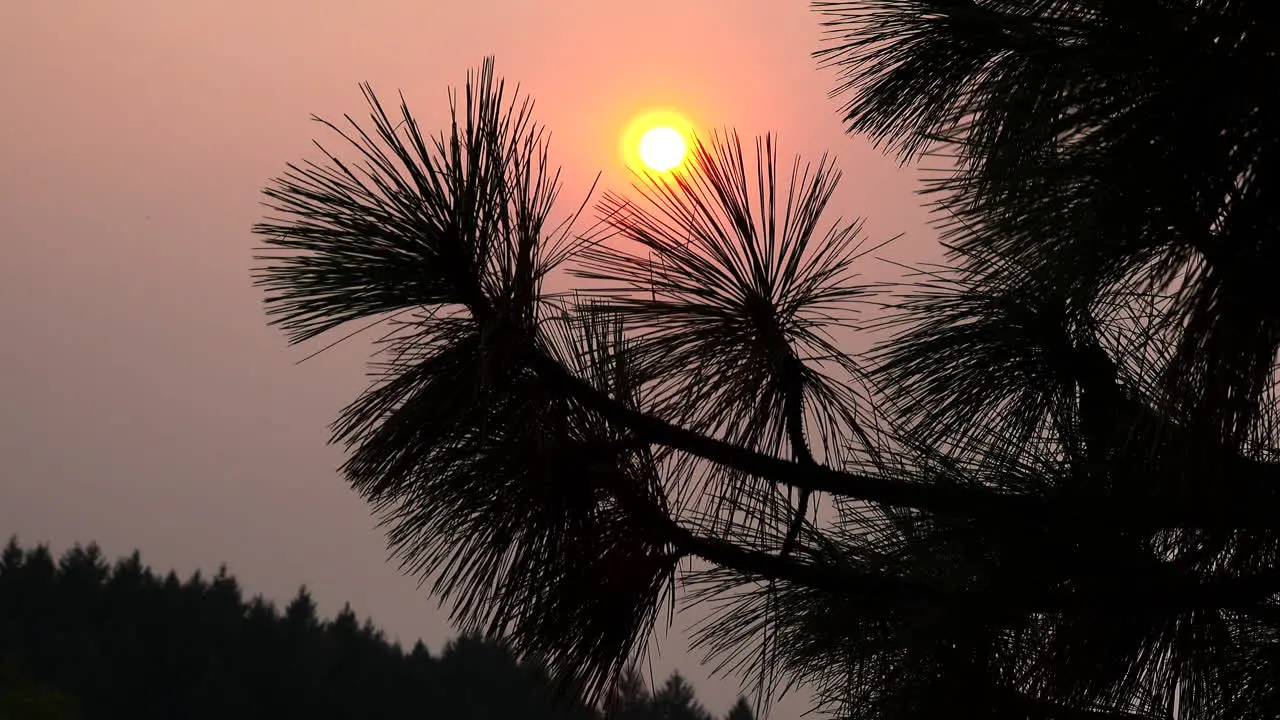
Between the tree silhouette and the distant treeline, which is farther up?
the distant treeline

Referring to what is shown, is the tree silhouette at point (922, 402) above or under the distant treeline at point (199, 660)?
under

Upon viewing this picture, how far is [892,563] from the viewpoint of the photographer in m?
1.69

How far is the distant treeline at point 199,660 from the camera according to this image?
3356 centimetres

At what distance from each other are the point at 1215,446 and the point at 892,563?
61cm

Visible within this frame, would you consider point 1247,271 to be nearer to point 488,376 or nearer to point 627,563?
point 488,376

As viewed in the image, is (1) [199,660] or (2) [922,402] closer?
(2) [922,402]

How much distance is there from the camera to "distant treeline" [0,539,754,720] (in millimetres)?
33562

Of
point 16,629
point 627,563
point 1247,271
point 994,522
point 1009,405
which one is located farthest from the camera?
point 16,629

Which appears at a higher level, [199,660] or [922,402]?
[199,660]

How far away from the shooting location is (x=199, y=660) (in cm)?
3488

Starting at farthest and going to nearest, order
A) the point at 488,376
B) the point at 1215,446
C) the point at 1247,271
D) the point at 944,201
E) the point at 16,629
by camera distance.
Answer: the point at 16,629 < the point at 944,201 < the point at 488,376 < the point at 1215,446 < the point at 1247,271

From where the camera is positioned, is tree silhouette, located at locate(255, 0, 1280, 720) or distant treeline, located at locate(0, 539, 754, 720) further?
distant treeline, located at locate(0, 539, 754, 720)

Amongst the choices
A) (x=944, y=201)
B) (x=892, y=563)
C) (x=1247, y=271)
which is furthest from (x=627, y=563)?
(x=1247, y=271)

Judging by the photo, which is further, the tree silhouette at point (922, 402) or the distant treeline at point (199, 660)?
the distant treeline at point (199, 660)
